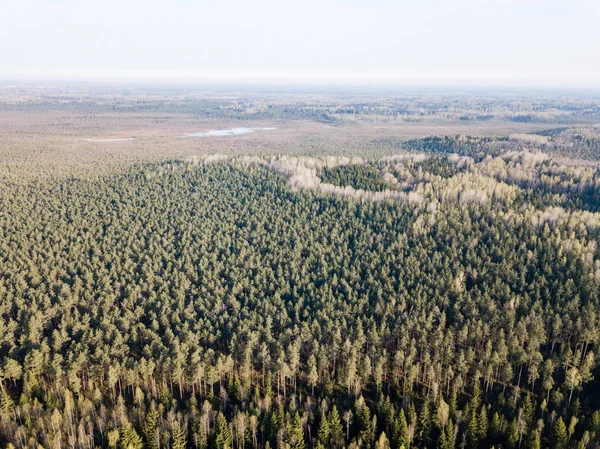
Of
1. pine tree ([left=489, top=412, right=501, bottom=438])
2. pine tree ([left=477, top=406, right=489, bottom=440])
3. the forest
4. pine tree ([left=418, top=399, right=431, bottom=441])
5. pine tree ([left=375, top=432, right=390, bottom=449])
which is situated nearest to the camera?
pine tree ([left=375, top=432, right=390, bottom=449])

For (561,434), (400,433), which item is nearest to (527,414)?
(561,434)

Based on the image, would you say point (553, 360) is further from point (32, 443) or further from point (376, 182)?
point (376, 182)

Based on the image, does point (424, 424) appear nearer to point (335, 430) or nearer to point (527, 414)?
point (335, 430)

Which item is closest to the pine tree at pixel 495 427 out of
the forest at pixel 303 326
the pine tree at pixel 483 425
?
the forest at pixel 303 326

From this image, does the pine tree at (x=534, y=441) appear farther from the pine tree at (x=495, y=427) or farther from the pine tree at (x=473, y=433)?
the pine tree at (x=473, y=433)

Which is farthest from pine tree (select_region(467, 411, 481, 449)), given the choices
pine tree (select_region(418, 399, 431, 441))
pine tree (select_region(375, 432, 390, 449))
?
pine tree (select_region(375, 432, 390, 449))

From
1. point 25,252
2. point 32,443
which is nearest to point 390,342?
point 32,443

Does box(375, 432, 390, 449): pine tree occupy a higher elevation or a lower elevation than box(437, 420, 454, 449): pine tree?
higher

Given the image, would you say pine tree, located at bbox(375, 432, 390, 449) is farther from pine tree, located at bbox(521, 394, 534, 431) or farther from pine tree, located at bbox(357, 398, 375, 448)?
pine tree, located at bbox(521, 394, 534, 431)
